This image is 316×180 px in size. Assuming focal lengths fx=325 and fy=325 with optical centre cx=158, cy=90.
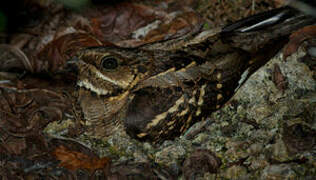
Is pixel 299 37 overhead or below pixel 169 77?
overhead

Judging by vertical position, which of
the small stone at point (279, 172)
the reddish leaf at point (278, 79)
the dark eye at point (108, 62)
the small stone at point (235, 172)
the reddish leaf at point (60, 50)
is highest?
the reddish leaf at point (60, 50)

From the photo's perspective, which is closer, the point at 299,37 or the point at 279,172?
the point at 279,172

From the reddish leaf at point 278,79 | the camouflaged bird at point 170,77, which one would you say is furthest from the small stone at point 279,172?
the reddish leaf at point 278,79

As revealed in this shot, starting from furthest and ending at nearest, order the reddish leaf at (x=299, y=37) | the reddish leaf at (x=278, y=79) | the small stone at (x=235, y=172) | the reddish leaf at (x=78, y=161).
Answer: the reddish leaf at (x=299, y=37)
the reddish leaf at (x=278, y=79)
the reddish leaf at (x=78, y=161)
the small stone at (x=235, y=172)

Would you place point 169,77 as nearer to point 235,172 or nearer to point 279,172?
point 235,172

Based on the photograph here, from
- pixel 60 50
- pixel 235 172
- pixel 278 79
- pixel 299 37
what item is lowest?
pixel 235 172

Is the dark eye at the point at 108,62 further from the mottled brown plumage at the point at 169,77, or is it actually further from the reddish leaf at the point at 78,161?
the reddish leaf at the point at 78,161

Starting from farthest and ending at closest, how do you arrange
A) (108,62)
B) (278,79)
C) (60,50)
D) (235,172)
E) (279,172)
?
(60,50) → (278,79) → (108,62) → (235,172) → (279,172)

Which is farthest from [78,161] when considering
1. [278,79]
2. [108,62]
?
[278,79]

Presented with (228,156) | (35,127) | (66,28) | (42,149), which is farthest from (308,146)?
(66,28)
